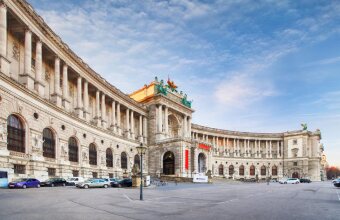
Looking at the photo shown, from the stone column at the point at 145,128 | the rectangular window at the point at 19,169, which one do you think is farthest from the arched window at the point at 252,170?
the rectangular window at the point at 19,169

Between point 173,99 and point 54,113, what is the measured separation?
1822 inches

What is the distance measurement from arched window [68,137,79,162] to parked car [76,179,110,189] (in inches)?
316

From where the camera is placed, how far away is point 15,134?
32.4 metres

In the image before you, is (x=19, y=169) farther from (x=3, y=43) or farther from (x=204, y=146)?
(x=204, y=146)

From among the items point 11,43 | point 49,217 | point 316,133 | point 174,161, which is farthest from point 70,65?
point 316,133

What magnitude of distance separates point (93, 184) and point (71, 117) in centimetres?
1181

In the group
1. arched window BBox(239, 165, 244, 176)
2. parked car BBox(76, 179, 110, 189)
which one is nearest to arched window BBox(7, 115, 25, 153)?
parked car BBox(76, 179, 110, 189)

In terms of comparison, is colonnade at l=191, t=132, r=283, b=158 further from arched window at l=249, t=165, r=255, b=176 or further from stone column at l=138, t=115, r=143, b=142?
stone column at l=138, t=115, r=143, b=142

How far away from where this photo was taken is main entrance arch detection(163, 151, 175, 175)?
71.4 m

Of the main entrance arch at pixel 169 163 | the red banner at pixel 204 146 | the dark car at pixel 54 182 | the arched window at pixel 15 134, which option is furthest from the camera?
the red banner at pixel 204 146

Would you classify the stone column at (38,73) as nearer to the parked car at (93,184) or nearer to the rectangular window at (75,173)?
the parked car at (93,184)

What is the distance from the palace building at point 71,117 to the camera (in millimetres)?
32781

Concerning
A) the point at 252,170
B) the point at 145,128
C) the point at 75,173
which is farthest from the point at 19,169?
the point at 252,170

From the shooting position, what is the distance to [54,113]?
4019cm
